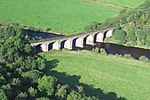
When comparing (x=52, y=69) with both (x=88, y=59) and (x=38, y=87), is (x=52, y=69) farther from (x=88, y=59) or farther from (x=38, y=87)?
(x=38, y=87)

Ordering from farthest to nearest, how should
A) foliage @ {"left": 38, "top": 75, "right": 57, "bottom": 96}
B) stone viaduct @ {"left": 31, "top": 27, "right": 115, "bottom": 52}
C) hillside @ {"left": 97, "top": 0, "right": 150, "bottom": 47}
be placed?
hillside @ {"left": 97, "top": 0, "right": 150, "bottom": 47} < stone viaduct @ {"left": 31, "top": 27, "right": 115, "bottom": 52} < foliage @ {"left": 38, "top": 75, "right": 57, "bottom": 96}

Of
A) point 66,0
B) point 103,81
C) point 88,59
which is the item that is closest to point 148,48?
point 88,59

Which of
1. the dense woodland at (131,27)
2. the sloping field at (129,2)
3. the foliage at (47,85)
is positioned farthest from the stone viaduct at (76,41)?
the sloping field at (129,2)

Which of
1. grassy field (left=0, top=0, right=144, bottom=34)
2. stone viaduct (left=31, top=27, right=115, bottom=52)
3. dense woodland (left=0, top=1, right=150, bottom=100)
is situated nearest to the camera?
dense woodland (left=0, top=1, right=150, bottom=100)

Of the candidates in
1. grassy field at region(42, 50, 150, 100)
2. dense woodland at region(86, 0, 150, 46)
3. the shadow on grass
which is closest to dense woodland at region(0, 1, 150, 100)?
dense woodland at region(86, 0, 150, 46)

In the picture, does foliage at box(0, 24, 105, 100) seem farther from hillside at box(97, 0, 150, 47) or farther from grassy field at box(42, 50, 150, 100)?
hillside at box(97, 0, 150, 47)

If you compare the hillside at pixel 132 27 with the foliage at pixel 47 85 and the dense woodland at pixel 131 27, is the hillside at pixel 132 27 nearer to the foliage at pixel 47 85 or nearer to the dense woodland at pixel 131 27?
the dense woodland at pixel 131 27
